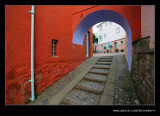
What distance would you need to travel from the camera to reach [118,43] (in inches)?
590

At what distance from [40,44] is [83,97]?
241cm

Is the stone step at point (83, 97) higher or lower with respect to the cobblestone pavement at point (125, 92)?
lower

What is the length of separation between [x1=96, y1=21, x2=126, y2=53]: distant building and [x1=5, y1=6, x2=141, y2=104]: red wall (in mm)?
14129

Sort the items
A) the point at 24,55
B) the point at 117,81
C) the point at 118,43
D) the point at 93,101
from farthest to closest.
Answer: the point at 118,43, the point at 117,81, the point at 24,55, the point at 93,101

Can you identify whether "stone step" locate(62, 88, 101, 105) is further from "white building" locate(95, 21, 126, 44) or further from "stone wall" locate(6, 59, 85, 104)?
"white building" locate(95, 21, 126, 44)

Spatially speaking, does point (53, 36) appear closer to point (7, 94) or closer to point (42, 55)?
point (42, 55)

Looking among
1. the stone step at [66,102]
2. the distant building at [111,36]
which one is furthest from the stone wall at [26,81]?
the distant building at [111,36]

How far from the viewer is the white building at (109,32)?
14609 mm

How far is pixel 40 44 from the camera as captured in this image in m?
2.38

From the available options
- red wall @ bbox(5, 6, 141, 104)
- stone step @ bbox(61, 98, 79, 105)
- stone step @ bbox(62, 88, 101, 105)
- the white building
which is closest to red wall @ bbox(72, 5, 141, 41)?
red wall @ bbox(5, 6, 141, 104)

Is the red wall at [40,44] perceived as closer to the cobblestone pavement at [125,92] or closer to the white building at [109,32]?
the cobblestone pavement at [125,92]

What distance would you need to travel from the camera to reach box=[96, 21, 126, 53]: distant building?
1438cm
